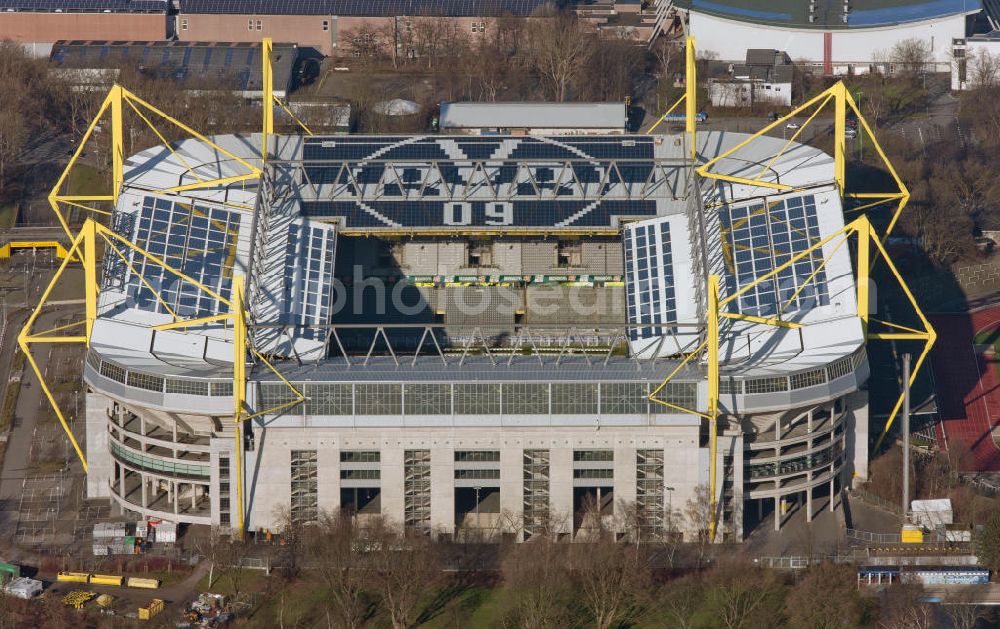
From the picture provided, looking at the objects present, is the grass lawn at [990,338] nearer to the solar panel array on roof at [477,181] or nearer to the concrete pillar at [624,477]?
the solar panel array on roof at [477,181]

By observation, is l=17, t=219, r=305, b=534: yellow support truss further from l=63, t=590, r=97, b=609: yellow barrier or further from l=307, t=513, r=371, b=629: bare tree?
l=63, t=590, r=97, b=609: yellow barrier

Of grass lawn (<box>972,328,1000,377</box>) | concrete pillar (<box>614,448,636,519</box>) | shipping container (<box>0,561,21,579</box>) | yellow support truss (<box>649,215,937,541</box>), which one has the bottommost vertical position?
shipping container (<box>0,561,21,579</box>)

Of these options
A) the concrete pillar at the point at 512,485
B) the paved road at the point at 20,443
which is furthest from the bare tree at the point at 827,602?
the paved road at the point at 20,443

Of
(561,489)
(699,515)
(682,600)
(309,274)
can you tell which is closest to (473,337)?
(309,274)

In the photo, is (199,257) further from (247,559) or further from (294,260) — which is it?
(247,559)

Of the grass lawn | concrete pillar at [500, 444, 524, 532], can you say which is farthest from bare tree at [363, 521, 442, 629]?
the grass lawn

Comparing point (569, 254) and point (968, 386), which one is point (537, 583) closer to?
point (569, 254)

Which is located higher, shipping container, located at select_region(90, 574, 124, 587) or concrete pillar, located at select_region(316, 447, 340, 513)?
concrete pillar, located at select_region(316, 447, 340, 513)
